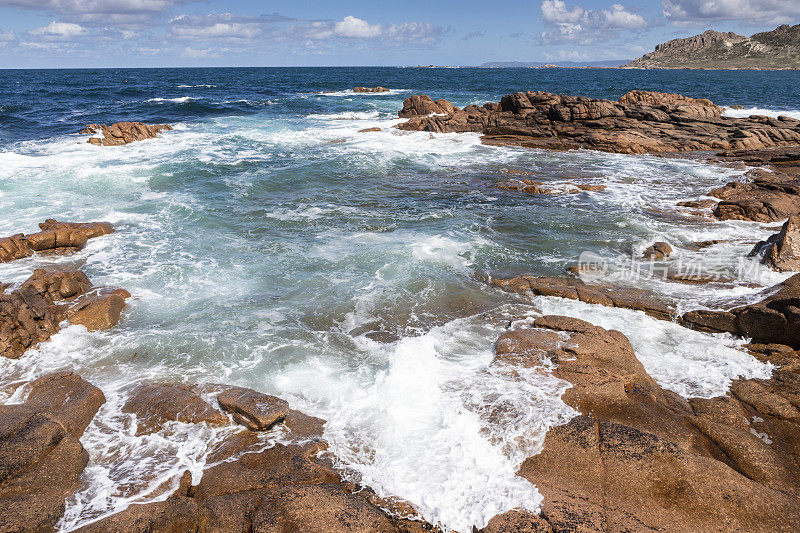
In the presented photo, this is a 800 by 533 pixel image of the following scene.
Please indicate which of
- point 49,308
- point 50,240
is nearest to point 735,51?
point 50,240

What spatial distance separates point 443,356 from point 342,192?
535 inches

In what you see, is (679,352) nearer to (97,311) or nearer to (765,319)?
(765,319)

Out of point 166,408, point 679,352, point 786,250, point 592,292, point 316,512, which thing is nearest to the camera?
point 316,512

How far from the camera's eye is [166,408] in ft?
23.6

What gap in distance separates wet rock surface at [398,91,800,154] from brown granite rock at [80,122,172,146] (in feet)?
59.6

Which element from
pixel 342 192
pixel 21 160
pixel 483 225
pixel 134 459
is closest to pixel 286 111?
pixel 21 160

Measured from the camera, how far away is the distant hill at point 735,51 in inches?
6244

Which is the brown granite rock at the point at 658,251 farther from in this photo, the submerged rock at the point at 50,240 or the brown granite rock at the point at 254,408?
the submerged rock at the point at 50,240

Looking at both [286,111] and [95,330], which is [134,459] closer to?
[95,330]

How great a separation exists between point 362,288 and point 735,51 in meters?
220

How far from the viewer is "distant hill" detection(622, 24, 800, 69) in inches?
6244

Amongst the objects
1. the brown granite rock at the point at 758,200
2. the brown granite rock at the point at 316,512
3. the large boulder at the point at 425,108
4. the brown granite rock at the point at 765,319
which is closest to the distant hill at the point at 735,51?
the large boulder at the point at 425,108

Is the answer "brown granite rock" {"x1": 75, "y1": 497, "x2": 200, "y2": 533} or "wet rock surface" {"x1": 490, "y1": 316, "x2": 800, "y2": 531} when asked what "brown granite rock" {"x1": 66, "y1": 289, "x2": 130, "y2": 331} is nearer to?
"brown granite rock" {"x1": 75, "y1": 497, "x2": 200, "y2": 533}

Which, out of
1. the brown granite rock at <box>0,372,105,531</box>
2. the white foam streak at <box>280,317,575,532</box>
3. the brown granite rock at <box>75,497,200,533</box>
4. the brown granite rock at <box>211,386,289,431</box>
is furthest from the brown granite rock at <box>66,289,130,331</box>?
the brown granite rock at <box>75,497,200,533</box>
